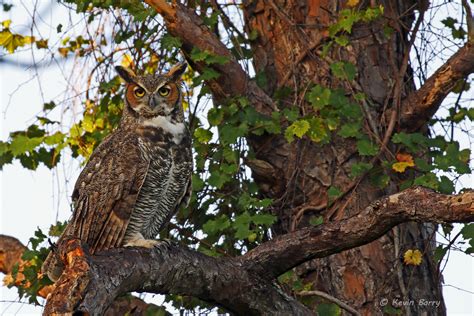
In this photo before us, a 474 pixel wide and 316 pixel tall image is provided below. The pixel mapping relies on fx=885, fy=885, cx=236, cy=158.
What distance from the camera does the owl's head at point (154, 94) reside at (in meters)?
4.27

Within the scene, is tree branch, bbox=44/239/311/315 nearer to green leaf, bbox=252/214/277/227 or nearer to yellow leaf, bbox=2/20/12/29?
green leaf, bbox=252/214/277/227

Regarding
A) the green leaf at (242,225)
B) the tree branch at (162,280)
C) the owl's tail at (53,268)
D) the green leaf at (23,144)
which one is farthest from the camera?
the green leaf at (23,144)

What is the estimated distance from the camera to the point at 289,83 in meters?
4.76

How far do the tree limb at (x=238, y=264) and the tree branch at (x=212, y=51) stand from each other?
1.30 metres

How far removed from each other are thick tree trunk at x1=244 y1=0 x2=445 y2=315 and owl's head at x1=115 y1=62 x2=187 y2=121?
0.52 metres

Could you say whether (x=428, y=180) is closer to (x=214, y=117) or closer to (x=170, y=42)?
(x=214, y=117)

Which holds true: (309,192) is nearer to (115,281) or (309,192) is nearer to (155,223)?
(155,223)

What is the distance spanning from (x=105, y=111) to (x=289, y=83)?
3.50ft

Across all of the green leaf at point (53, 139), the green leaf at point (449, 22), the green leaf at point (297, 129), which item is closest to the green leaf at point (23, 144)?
the green leaf at point (53, 139)

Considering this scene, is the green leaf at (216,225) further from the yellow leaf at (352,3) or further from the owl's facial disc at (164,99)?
the yellow leaf at (352,3)

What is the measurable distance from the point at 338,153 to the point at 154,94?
0.99 meters

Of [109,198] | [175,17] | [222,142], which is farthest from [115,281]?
[175,17]

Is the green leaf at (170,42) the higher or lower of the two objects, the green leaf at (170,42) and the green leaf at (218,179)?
the higher

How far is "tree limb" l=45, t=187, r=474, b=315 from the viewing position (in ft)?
8.86
